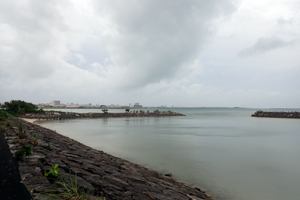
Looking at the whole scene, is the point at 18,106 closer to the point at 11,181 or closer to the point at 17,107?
the point at 17,107

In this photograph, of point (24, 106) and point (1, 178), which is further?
point (24, 106)

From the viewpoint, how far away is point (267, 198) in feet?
18.0

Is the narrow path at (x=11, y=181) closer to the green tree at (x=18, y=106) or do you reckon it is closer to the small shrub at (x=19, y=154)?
the small shrub at (x=19, y=154)

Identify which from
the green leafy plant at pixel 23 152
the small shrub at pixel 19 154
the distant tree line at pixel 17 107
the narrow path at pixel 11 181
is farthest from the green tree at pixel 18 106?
the narrow path at pixel 11 181

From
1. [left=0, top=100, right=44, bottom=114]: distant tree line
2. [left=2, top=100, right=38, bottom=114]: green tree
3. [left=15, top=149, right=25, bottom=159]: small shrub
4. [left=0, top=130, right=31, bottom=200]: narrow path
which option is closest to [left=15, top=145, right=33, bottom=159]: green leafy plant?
[left=15, top=149, right=25, bottom=159]: small shrub

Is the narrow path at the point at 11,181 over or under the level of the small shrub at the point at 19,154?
under

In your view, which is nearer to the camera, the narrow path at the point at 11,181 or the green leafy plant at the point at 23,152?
the narrow path at the point at 11,181

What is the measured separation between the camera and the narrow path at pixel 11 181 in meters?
3.11

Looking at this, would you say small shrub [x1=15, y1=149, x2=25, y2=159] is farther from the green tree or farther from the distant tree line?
the green tree

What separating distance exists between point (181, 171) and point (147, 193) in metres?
3.91

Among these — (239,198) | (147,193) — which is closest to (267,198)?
(239,198)

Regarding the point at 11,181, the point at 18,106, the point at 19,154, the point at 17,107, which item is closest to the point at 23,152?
the point at 19,154

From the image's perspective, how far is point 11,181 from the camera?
3.60 meters

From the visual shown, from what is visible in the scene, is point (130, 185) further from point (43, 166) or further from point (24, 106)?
point (24, 106)
